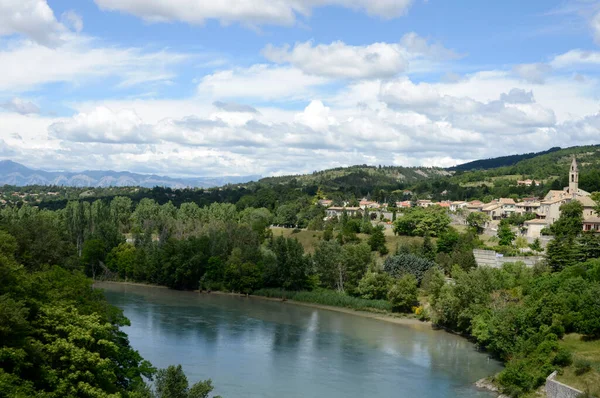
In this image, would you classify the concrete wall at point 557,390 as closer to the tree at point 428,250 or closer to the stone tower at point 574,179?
the tree at point 428,250

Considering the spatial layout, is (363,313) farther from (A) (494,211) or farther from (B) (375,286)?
A: (A) (494,211)

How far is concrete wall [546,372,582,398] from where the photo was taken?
2238 centimetres

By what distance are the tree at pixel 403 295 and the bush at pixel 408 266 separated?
381 cm

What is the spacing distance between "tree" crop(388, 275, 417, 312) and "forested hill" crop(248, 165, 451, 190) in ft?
293

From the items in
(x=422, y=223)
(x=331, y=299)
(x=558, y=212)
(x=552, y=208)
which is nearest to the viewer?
(x=331, y=299)

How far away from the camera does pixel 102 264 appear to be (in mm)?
59188

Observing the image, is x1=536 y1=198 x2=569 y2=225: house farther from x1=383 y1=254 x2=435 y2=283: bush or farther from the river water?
the river water

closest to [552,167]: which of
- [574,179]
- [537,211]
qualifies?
[574,179]

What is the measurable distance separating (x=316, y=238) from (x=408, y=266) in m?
18.9

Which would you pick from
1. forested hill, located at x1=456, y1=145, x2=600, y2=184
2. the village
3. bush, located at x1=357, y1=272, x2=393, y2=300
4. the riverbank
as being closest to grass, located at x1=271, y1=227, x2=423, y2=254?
the village

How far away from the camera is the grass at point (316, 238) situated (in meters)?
58.3

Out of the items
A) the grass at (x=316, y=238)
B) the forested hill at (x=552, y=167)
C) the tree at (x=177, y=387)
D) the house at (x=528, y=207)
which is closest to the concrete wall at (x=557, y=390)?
the tree at (x=177, y=387)

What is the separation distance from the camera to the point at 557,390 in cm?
2331

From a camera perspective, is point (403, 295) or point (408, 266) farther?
point (408, 266)
